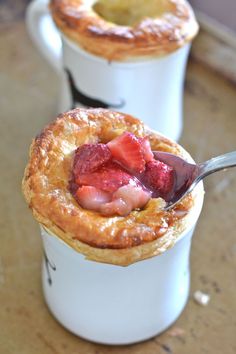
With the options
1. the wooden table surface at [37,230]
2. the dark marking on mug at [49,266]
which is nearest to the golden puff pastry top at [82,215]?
the dark marking on mug at [49,266]

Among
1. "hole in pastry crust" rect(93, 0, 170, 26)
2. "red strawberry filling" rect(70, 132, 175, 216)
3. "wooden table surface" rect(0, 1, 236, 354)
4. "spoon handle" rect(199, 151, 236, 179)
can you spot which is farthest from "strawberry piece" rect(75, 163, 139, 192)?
"hole in pastry crust" rect(93, 0, 170, 26)

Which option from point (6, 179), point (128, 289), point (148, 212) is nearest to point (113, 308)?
point (128, 289)

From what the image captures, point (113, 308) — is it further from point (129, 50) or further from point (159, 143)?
point (129, 50)

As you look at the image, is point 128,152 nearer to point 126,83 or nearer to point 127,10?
point 126,83

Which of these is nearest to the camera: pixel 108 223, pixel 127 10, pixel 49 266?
pixel 108 223

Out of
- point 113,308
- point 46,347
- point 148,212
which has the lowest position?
point 46,347

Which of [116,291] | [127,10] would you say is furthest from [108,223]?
[127,10]
